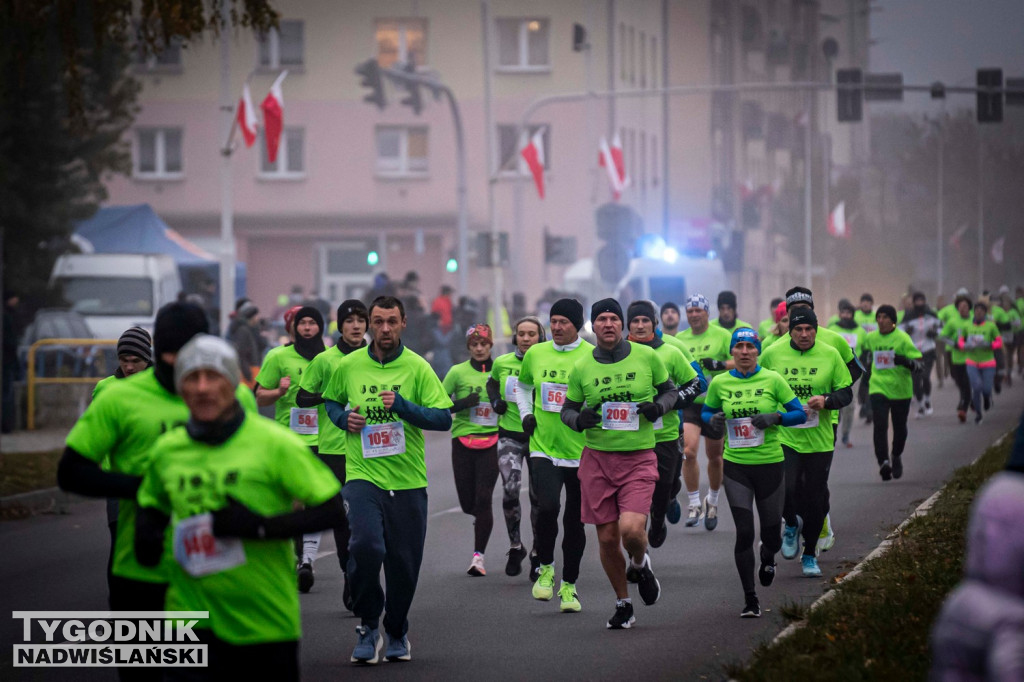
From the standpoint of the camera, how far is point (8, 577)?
39.4 ft

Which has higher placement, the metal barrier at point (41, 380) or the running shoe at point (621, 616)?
the metal barrier at point (41, 380)

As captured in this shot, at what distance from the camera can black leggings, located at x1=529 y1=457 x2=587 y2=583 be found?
10.3 m

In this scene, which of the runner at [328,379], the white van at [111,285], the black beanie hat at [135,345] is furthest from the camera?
the white van at [111,285]

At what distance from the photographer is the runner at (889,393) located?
17.3 meters

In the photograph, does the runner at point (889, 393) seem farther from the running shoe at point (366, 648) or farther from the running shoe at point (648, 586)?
the running shoe at point (366, 648)

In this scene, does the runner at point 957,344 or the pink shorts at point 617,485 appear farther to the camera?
the runner at point 957,344

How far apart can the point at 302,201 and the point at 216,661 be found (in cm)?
5068

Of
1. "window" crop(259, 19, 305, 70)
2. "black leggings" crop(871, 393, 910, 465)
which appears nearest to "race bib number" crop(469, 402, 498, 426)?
"black leggings" crop(871, 393, 910, 465)

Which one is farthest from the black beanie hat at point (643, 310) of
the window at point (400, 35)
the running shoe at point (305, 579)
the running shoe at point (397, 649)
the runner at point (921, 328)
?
the window at point (400, 35)

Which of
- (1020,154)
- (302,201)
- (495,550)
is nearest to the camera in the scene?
(495,550)

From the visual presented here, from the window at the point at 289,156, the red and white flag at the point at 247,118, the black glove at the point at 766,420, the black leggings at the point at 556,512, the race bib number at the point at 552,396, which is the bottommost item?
the black leggings at the point at 556,512

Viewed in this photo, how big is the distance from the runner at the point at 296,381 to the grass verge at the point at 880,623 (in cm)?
382

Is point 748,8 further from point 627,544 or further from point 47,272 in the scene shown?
point 627,544

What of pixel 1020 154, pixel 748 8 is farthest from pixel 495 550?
pixel 1020 154
